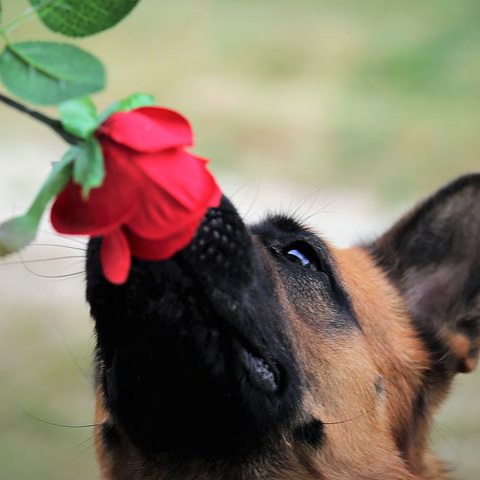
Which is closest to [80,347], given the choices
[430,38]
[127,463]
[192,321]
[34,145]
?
[34,145]

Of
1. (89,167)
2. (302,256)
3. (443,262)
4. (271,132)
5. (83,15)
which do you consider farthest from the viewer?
(271,132)

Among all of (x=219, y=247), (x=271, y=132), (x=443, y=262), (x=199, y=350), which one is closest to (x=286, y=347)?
(x=199, y=350)

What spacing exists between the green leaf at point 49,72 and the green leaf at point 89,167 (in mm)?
71

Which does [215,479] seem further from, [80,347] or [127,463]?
[80,347]

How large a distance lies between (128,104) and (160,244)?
0.20 m

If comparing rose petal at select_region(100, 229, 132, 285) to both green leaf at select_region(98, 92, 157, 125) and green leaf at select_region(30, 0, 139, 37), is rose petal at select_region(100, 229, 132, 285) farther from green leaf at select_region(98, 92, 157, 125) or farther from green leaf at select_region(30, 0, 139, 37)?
green leaf at select_region(30, 0, 139, 37)

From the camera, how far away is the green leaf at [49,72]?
4.32 ft

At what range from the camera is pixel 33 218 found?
133 cm

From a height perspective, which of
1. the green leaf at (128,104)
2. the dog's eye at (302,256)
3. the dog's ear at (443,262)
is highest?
the green leaf at (128,104)

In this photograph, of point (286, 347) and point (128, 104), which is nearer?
point (128, 104)

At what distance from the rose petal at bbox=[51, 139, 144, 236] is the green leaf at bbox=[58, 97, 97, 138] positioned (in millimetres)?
32

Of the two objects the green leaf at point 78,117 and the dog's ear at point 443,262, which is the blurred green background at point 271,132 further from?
the green leaf at point 78,117

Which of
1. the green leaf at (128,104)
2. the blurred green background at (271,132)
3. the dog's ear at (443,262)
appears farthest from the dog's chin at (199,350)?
the blurred green background at (271,132)

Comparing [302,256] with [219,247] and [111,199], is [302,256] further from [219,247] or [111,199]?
[111,199]
